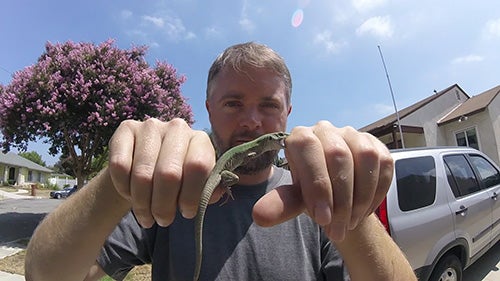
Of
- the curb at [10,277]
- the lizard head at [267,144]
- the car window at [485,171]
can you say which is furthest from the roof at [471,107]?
the curb at [10,277]

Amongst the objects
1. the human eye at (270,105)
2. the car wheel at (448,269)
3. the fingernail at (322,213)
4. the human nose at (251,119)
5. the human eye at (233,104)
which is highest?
the human eye at (233,104)

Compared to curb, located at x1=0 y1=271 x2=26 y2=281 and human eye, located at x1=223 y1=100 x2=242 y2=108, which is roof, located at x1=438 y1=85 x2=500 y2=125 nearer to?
human eye, located at x1=223 y1=100 x2=242 y2=108

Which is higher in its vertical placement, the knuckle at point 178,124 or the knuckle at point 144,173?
the knuckle at point 178,124

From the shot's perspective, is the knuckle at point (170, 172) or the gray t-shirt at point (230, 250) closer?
the knuckle at point (170, 172)

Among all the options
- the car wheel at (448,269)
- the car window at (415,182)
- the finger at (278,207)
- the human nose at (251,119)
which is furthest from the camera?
the car wheel at (448,269)

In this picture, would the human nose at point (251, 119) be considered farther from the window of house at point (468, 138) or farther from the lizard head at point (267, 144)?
the window of house at point (468, 138)

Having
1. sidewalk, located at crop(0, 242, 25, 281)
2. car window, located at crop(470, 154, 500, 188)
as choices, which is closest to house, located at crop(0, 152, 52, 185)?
sidewalk, located at crop(0, 242, 25, 281)

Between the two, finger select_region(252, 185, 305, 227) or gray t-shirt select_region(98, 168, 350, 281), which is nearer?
finger select_region(252, 185, 305, 227)

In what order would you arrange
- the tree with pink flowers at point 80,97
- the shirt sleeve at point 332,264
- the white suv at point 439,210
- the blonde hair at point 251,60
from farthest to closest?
the tree with pink flowers at point 80,97 < the white suv at point 439,210 < the blonde hair at point 251,60 < the shirt sleeve at point 332,264
